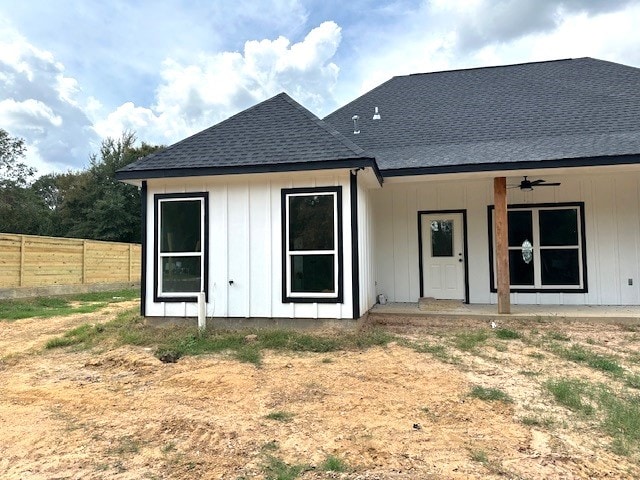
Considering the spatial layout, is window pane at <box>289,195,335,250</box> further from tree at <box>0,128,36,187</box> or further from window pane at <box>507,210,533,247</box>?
tree at <box>0,128,36,187</box>

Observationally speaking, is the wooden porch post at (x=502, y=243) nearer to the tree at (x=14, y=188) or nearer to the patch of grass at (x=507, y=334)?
the patch of grass at (x=507, y=334)

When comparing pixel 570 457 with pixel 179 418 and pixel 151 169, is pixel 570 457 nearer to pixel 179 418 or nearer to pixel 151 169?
pixel 179 418

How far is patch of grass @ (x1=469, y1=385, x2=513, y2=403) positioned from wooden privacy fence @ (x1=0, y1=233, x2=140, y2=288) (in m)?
12.4

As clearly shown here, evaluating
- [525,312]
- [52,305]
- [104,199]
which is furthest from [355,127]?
[104,199]

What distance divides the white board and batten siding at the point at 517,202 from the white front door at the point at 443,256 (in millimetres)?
169

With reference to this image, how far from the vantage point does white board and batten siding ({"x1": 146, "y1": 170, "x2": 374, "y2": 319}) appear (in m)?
6.12

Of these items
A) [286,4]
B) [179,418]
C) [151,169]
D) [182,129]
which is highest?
[182,129]

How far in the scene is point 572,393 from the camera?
139 inches

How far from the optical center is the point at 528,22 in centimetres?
1138

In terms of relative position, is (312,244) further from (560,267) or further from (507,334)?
(560,267)

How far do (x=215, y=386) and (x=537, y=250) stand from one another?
6862 mm

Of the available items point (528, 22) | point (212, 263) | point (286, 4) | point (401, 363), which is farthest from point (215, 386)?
point (528, 22)

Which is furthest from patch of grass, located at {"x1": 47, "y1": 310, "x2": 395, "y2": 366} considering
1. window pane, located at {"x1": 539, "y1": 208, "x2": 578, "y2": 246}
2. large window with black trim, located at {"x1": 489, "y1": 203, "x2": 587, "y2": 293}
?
window pane, located at {"x1": 539, "y1": 208, "x2": 578, "y2": 246}

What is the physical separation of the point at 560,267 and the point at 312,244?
5.17 metres
